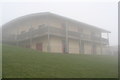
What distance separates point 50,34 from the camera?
19875mm

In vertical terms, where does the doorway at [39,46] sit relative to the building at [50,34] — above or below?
below

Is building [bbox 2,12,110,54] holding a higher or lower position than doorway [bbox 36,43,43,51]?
higher

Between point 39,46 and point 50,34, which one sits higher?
point 50,34

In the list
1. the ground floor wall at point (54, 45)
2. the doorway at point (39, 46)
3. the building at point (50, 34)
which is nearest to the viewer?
the building at point (50, 34)

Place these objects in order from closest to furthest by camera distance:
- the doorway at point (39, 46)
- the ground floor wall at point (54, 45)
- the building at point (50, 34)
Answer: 1. the building at point (50, 34)
2. the ground floor wall at point (54, 45)
3. the doorway at point (39, 46)

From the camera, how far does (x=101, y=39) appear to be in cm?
2722

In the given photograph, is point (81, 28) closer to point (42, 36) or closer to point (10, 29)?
point (42, 36)

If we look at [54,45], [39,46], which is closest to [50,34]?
[54,45]

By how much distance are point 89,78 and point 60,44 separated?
14055 millimetres

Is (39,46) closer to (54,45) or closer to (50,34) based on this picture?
(54,45)

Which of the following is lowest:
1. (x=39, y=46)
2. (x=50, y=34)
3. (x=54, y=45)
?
(x=39, y=46)

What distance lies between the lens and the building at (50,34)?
20377 mm

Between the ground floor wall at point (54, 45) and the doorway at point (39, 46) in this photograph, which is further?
the doorway at point (39, 46)

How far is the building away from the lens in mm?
20377
